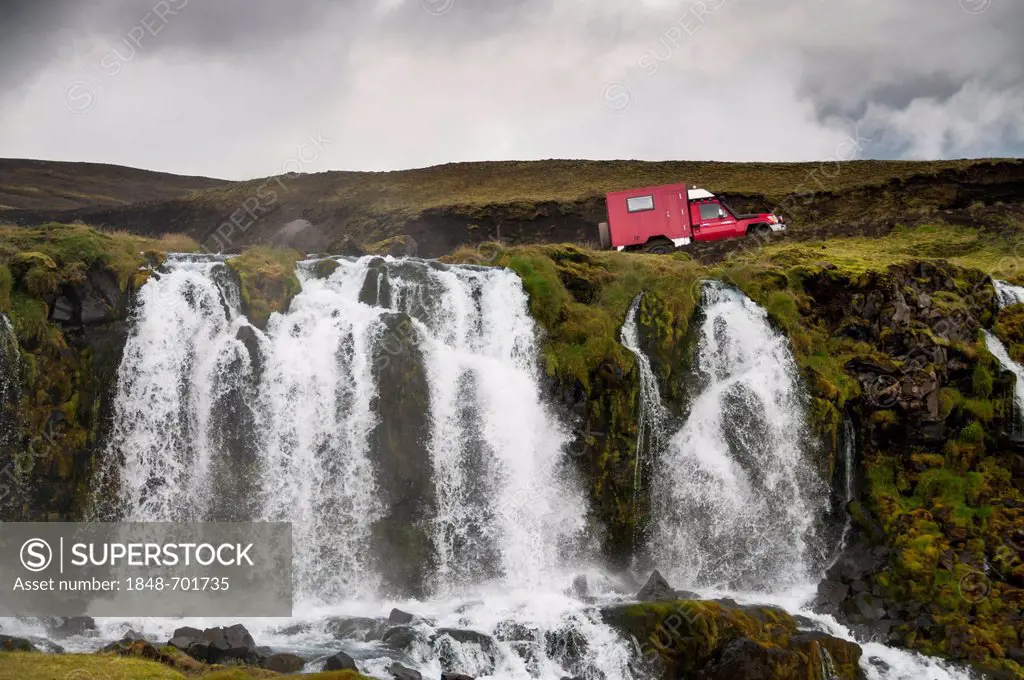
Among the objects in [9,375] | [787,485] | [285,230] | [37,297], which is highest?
[285,230]

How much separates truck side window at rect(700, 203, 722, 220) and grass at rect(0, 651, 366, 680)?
91.4 ft

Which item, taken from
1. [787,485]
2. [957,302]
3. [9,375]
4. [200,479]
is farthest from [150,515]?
[957,302]

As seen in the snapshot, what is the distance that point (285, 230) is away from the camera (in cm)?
4119

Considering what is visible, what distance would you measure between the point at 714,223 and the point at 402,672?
26.8 metres

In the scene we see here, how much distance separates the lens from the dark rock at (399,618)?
20719mm

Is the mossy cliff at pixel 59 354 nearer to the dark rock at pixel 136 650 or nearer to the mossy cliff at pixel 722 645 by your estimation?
the dark rock at pixel 136 650

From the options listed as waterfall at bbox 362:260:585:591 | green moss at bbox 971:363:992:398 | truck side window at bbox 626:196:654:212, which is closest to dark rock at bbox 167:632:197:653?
waterfall at bbox 362:260:585:591

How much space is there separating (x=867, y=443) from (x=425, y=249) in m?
28.2

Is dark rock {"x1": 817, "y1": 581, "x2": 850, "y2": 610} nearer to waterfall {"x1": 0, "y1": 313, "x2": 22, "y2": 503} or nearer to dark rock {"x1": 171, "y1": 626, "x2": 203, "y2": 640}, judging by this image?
dark rock {"x1": 171, "y1": 626, "x2": 203, "y2": 640}

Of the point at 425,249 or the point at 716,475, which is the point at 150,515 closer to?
the point at 716,475

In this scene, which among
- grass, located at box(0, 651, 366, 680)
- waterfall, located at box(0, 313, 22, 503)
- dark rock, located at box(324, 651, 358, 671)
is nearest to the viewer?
grass, located at box(0, 651, 366, 680)

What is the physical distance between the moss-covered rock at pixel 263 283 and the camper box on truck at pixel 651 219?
16.4 m

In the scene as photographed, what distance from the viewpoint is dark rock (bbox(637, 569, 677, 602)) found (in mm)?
21766

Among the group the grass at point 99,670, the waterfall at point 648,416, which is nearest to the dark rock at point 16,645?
the grass at point 99,670
